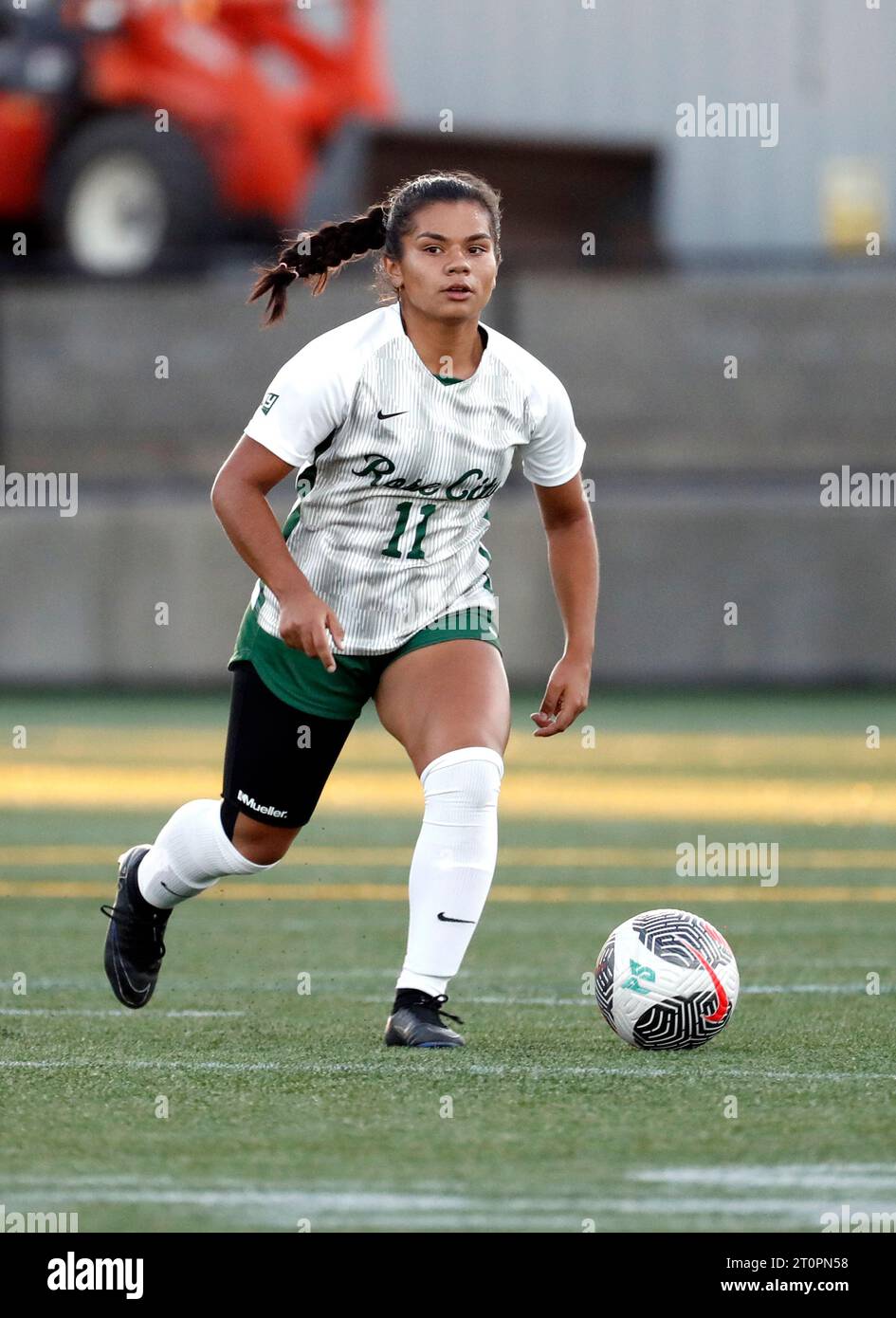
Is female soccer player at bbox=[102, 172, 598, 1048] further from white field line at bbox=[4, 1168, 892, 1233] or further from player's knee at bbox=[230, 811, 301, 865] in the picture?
white field line at bbox=[4, 1168, 892, 1233]

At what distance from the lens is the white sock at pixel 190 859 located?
19.8ft

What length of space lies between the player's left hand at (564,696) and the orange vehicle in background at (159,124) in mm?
14562

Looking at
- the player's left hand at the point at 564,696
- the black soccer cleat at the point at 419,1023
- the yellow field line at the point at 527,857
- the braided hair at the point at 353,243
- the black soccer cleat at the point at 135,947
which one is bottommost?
the black soccer cleat at the point at 419,1023

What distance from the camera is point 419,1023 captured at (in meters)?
5.67

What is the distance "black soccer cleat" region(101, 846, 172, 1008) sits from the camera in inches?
246

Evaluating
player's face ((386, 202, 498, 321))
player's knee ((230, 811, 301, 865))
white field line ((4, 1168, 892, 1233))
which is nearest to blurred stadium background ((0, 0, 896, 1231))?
player's knee ((230, 811, 301, 865))

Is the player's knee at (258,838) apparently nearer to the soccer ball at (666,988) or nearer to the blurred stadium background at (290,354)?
the soccer ball at (666,988)

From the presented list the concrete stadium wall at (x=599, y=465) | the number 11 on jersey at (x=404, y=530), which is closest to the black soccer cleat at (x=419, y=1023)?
the number 11 on jersey at (x=404, y=530)

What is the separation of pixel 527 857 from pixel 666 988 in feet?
15.0

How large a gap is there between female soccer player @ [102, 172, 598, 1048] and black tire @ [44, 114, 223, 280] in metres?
14.5

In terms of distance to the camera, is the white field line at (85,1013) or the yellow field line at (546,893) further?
the yellow field line at (546,893)

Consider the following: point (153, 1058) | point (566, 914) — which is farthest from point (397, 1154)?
point (566, 914)
